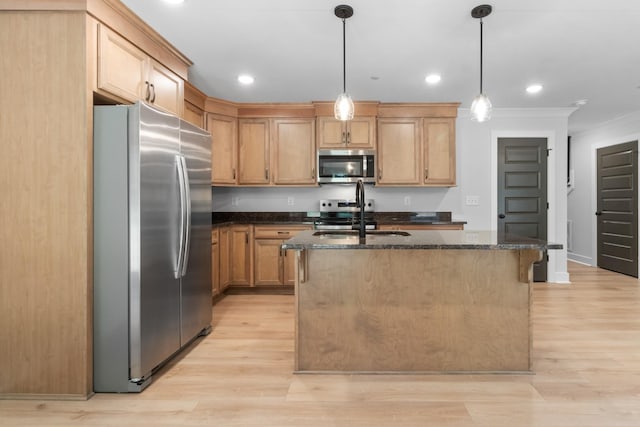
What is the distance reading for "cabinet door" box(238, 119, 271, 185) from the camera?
4.80 metres

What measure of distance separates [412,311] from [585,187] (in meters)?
5.79

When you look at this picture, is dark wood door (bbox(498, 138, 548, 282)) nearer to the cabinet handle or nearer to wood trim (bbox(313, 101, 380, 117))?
wood trim (bbox(313, 101, 380, 117))

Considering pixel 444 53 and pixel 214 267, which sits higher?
A: pixel 444 53

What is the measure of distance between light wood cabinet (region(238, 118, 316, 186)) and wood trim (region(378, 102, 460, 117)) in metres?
0.92

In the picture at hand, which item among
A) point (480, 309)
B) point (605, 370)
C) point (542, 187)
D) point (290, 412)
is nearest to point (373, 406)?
point (290, 412)

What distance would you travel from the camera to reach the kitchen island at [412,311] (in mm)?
2420

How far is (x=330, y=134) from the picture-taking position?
15.4 feet

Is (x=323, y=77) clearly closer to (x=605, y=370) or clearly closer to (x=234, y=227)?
(x=234, y=227)

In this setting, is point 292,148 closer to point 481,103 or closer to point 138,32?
point 138,32

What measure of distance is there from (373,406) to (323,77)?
2.92m

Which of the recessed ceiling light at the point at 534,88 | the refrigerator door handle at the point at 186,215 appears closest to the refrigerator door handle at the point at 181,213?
the refrigerator door handle at the point at 186,215

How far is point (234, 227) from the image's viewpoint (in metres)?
4.53

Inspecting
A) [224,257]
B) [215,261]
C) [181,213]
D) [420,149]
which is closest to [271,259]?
[224,257]

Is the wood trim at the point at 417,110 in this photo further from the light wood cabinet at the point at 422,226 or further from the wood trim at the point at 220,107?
the wood trim at the point at 220,107
